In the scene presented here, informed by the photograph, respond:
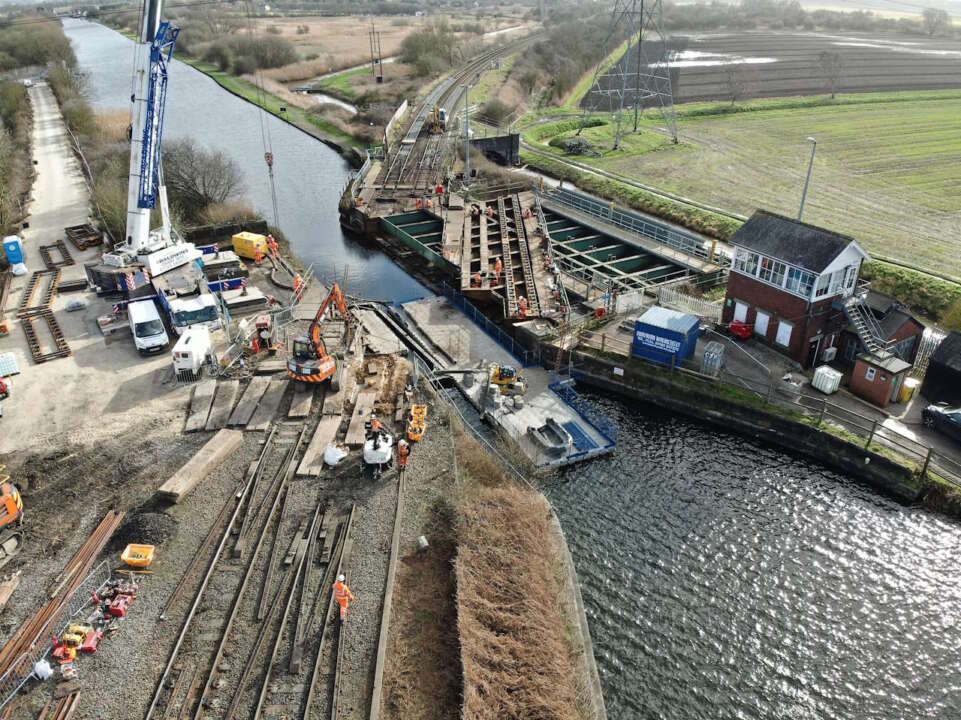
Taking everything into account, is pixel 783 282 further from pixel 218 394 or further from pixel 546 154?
pixel 546 154

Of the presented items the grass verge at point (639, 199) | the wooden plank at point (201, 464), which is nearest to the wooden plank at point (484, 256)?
the grass verge at point (639, 199)

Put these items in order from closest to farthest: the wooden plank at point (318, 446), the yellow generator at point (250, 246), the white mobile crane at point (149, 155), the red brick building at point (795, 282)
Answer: the wooden plank at point (318, 446) → the red brick building at point (795, 282) → the white mobile crane at point (149, 155) → the yellow generator at point (250, 246)

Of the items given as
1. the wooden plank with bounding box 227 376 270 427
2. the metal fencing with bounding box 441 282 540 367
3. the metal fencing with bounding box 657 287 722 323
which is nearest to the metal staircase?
the metal fencing with bounding box 657 287 722 323

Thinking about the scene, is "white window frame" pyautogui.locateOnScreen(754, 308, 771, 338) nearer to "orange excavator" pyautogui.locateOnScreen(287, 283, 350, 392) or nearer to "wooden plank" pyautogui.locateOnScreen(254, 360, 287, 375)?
"orange excavator" pyautogui.locateOnScreen(287, 283, 350, 392)

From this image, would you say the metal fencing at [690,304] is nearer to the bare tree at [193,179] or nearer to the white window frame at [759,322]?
the white window frame at [759,322]

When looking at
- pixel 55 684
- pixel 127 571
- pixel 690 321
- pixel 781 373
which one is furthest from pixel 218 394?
pixel 781 373

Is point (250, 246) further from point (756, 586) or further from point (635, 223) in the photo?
point (756, 586)
